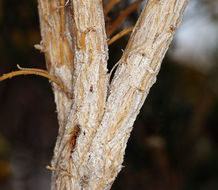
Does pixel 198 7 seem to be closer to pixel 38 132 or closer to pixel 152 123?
pixel 152 123

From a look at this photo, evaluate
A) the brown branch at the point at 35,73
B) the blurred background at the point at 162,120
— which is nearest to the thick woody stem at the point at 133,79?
the brown branch at the point at 35,73

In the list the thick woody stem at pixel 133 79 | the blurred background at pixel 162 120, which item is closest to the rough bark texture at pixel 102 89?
the thick woody stem at pixel 133 79

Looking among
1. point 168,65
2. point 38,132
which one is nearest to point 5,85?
point 38,132

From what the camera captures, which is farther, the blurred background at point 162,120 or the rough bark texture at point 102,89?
the blurred background at point 162,120

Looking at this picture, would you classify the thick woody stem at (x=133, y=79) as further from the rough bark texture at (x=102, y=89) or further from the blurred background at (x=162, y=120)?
the blurred background at (x=162, y=120)

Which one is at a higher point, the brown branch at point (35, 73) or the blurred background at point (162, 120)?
the blurred background at point (162, 120)
